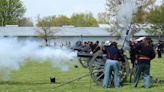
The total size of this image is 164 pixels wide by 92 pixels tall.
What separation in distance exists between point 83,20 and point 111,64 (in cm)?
12691

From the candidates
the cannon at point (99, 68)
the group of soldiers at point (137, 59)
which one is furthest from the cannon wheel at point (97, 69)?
the group of soldiers at point (137, 59)

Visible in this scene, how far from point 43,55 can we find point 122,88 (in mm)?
4372

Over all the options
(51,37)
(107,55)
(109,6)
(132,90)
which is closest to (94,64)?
(107,55)

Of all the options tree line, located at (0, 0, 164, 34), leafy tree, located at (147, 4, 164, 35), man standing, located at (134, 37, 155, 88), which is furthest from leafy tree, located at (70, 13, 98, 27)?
man standing, located at (134, 37, 155, 88)

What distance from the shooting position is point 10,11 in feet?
314

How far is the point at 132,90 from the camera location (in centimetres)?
1705

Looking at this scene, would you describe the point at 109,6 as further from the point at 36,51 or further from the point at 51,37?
the point at 36,51

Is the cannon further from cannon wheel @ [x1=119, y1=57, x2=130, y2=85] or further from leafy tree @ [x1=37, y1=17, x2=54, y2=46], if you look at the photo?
leafy tree @ [x1=37, y1=17, x2=54, y2=46]

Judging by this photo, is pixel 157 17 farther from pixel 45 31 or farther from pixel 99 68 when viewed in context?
pixel 99 68

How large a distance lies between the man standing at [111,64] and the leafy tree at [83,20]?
388 feet

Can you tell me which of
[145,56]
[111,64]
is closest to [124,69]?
[111,64]

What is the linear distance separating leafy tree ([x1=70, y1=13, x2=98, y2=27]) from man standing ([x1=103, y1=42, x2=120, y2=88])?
118397 mm

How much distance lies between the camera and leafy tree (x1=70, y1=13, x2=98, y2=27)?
139m

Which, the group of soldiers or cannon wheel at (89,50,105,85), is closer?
the group of soldiers
